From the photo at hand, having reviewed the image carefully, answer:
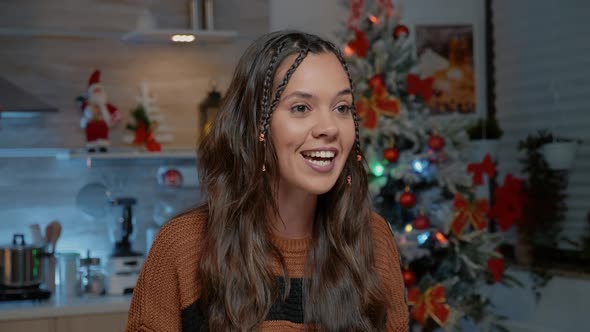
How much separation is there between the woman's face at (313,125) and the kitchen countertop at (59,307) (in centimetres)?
215

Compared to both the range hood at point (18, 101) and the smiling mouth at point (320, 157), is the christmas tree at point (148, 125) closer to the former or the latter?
the range hood at point (18, 101)

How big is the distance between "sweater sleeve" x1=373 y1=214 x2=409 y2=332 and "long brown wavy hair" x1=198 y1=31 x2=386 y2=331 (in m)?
0.04

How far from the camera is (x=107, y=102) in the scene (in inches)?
156

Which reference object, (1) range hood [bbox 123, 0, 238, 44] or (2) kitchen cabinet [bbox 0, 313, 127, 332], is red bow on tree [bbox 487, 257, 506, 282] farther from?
(2) kitchen cabinet [bbox 0, 313, 127, 332]

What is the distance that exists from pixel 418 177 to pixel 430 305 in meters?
0.54

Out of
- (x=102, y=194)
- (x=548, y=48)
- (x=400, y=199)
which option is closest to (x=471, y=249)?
(x=400, y=199)

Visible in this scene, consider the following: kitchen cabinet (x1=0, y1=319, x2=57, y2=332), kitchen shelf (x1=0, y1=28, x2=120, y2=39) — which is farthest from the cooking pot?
kitchen shelf (x1=0, y1=28, x2=120, y2=39)

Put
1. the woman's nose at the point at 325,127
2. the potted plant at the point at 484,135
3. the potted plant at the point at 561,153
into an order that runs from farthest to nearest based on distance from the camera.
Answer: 1. the potted plant at the point at 484,135
2. the potted plant at the point at 561,153
3. the woman's nose at the point at 325,127

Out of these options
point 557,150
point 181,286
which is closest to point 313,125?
point 181,286

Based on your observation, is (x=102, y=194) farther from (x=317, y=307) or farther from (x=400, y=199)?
(x=317, y=307)

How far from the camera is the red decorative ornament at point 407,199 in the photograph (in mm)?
3922

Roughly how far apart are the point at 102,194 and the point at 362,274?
2574 mm

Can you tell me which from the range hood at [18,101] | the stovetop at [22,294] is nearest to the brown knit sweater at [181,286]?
the stovetop at [22,294]

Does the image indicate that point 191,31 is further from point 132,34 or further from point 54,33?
point 54,33
